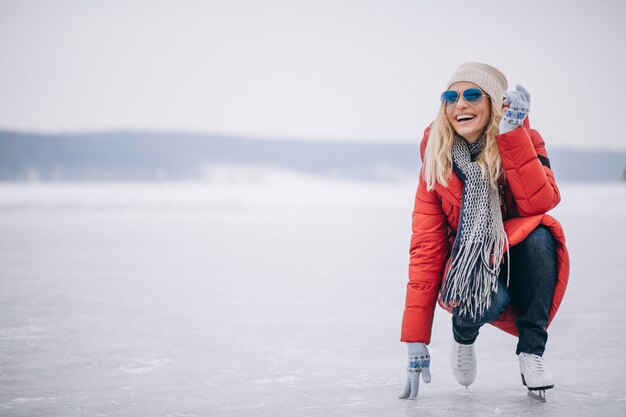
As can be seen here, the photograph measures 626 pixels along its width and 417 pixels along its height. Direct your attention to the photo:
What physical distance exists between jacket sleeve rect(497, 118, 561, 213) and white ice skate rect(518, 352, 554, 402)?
1.06 ft

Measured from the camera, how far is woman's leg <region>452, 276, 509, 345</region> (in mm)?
1583

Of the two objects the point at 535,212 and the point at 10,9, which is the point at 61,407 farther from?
the point at 10,9

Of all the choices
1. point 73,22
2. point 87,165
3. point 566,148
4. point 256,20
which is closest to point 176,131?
point 87,165

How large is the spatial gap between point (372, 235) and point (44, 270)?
3207mm

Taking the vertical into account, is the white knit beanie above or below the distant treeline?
below

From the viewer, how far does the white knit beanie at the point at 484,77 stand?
1.65m

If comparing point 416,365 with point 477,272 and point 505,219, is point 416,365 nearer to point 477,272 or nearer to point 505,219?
point 477,272

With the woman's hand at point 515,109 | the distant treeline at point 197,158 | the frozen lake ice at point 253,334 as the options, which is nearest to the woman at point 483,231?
the woman's hand at point 515,109

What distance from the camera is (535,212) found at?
61.9 inches

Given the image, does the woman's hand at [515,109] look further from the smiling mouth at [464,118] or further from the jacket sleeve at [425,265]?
the jacket sleeve at [425,265]

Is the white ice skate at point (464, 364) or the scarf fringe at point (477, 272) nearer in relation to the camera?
the scarf fringe at point (477, 272)

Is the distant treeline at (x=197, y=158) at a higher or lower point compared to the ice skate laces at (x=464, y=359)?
higher

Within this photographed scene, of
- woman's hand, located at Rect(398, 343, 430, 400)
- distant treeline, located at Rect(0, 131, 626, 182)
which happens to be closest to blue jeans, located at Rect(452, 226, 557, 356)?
woman's hand, located at Rect(398, 343, 430, 400)

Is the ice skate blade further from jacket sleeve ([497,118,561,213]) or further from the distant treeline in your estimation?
the distant treeline
